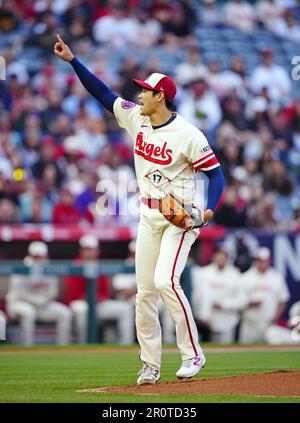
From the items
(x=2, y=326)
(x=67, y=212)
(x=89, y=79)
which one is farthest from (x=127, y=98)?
(x=89, y=79)

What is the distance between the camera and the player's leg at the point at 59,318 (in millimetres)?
11906

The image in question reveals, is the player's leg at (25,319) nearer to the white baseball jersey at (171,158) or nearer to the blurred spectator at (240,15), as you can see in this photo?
the white baseball jersey at (171,158)

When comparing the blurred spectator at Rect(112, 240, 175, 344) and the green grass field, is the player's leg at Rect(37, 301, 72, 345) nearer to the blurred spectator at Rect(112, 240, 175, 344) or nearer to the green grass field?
the green grass field

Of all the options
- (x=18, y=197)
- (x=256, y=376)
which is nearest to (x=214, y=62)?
(x=18, y=197)

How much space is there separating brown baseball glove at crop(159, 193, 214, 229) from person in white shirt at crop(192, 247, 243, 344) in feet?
20.6

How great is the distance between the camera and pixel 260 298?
1277 centimetres

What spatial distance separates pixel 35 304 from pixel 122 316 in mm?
1082

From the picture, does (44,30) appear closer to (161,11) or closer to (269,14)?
(161,11)

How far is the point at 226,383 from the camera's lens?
6418 mm

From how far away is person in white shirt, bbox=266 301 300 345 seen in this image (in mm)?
12445

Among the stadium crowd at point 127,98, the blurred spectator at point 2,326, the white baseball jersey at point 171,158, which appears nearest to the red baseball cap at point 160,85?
the white baseball jersey at point 171,158

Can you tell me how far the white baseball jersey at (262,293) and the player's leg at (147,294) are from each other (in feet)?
20.9
